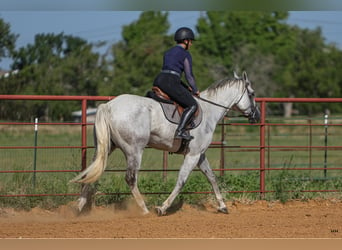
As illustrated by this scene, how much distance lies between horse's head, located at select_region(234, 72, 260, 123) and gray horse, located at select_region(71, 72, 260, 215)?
0.27m

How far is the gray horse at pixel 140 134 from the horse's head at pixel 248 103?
27cm

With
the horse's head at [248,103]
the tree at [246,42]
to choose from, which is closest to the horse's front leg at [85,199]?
the horse's head at [248,103]

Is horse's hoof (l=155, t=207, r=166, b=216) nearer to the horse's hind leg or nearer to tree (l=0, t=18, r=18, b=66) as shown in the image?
the horse's hind leg

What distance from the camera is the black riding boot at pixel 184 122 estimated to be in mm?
7035

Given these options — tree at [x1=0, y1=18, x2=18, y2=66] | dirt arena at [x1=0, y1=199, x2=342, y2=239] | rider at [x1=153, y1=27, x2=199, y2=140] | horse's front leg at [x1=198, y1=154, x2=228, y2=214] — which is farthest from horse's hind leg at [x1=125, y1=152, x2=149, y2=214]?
tree at [x1=0, y1=18, x2=18, y2=66]

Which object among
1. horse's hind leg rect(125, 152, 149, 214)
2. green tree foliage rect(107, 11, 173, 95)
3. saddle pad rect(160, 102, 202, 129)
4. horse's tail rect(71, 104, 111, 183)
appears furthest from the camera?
green tree foliage rect(107, 11, 173, 95)

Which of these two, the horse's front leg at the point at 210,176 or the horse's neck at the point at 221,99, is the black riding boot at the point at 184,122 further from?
the horse's front leg at the point at 210,176

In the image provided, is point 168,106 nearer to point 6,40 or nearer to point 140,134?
point 140,134

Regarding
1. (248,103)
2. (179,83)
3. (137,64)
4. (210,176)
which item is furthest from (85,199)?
(137,64)

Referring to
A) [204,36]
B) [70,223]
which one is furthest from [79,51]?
[70,223]

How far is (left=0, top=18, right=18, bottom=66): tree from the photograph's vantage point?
90.6 feet

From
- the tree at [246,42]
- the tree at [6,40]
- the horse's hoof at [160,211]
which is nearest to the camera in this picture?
the horse's hoof at [160,211]

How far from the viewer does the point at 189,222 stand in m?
6.84

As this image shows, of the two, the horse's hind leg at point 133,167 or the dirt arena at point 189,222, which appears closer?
the dirt arena at point 189,222
